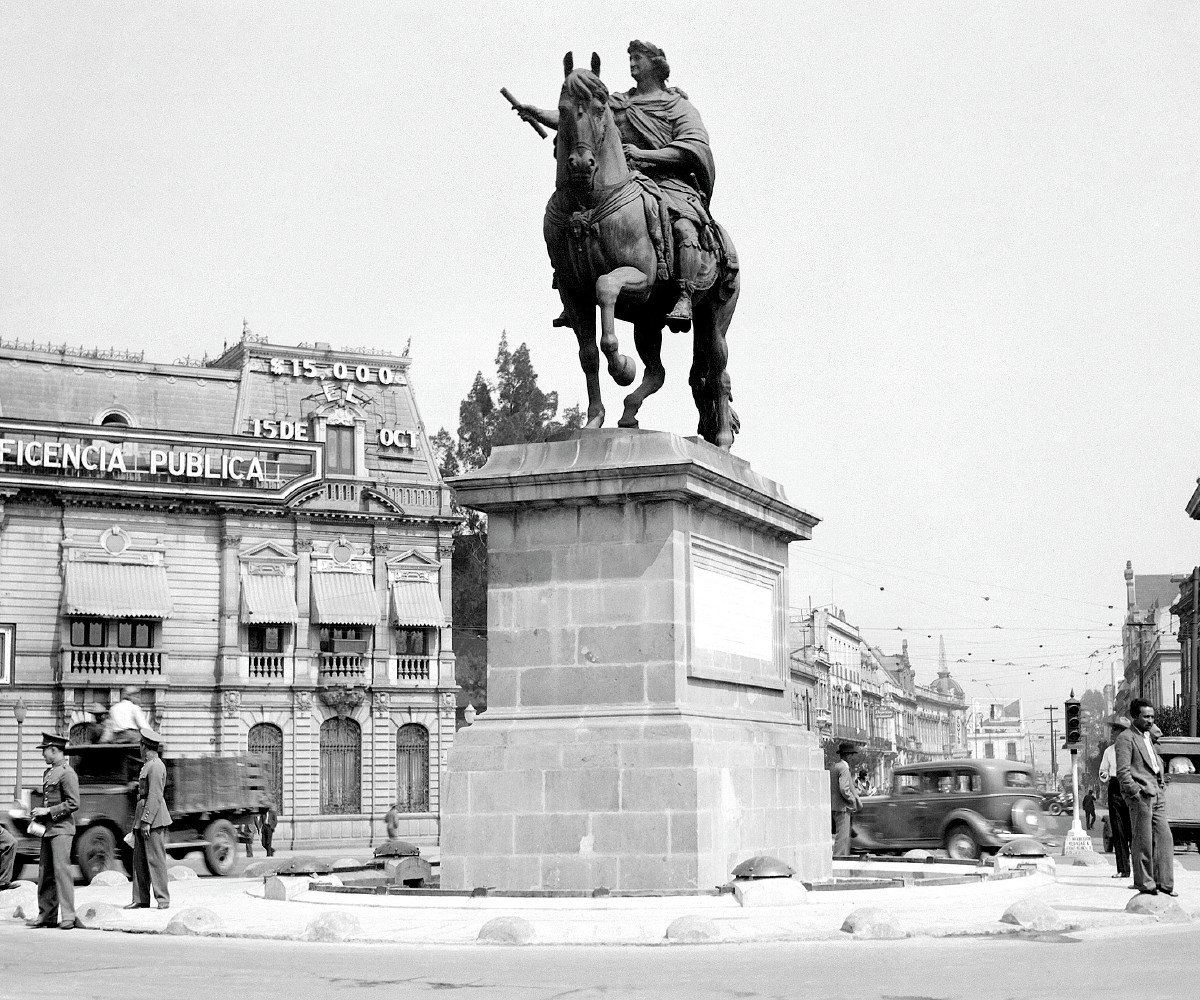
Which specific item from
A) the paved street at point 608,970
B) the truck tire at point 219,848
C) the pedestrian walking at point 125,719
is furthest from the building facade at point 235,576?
the paved street at point 608,970

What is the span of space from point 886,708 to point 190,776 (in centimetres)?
12342

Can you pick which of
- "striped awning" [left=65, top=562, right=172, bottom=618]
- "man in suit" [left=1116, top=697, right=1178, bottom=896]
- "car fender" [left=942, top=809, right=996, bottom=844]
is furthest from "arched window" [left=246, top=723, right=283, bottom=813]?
"man in suit" [left=1116, top=697, right=1178, bottom=896]

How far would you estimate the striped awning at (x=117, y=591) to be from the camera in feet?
175

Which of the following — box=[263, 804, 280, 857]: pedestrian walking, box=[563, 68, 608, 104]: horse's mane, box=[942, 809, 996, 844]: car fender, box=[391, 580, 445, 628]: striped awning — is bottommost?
box=[263, 804, 280, 857]: pedestrian walking

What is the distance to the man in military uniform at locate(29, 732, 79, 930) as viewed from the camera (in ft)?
50.1

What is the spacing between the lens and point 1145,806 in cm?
1571

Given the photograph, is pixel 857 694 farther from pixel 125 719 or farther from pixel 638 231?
pixel 638 231

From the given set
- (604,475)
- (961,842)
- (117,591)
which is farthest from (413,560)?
(604,475)

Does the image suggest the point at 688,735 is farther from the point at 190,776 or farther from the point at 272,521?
the point at 272,521

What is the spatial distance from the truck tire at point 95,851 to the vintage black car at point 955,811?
13953mm

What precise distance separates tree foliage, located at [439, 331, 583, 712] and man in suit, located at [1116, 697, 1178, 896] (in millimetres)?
49231

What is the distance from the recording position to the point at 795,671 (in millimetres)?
104188

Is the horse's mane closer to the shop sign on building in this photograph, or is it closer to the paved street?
the paved street

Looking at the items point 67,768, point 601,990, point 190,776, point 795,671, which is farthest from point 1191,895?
point 795,671
